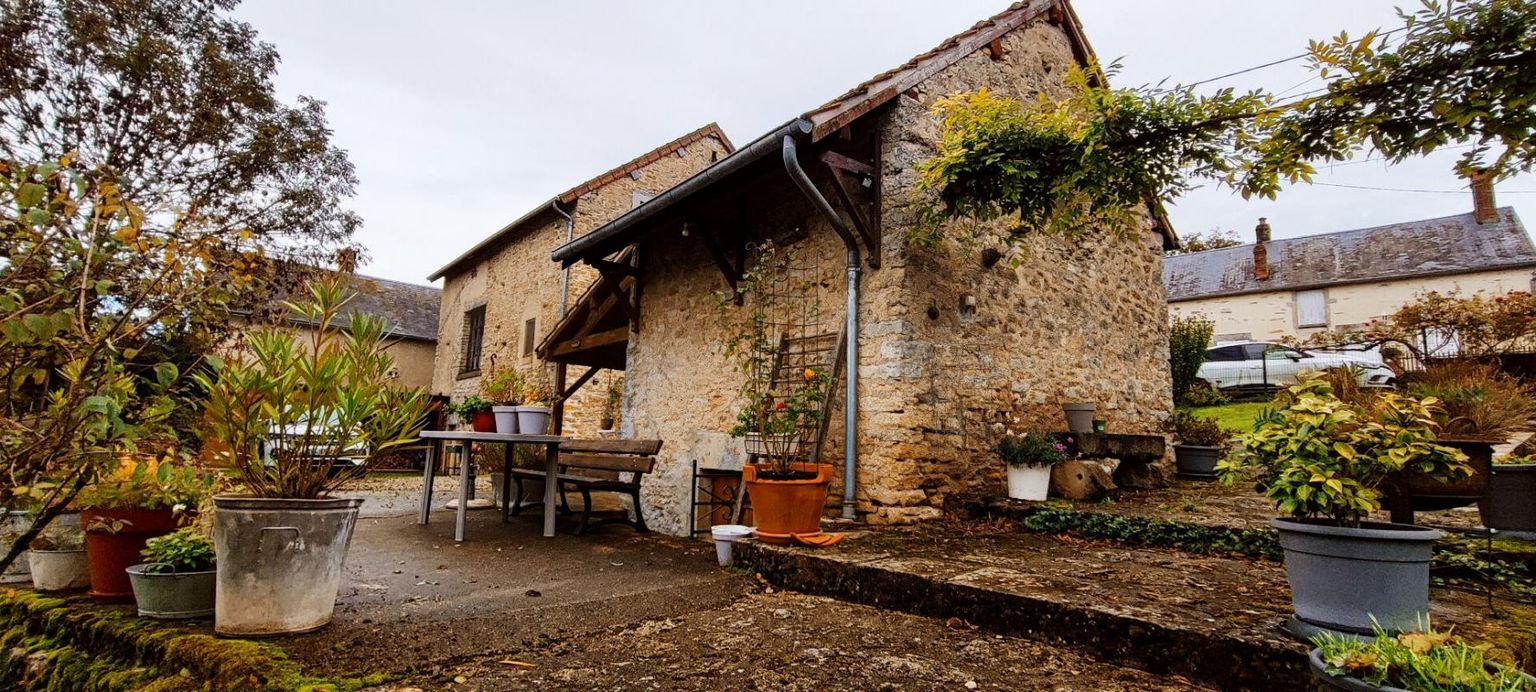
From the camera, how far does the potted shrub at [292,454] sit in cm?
238

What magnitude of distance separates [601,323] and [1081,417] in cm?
542

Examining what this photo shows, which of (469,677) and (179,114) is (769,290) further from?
(179,114)

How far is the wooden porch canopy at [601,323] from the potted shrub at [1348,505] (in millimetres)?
5984

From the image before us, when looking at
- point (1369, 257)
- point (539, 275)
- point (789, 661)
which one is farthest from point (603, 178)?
point (1369, 257)

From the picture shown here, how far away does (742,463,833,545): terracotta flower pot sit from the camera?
156 inches

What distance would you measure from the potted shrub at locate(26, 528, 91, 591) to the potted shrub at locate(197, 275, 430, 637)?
46.5 inches

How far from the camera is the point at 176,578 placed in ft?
8.31

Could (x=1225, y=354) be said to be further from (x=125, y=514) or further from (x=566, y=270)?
(x=125, y=514)

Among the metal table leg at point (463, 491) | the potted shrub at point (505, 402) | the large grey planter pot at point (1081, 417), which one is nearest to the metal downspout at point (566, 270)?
the potted shrub at point (505, 402)

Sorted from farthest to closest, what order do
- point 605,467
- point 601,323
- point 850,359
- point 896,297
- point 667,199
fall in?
point 601,323, point 605,467, point 667,199, point 850,359, point 896,297

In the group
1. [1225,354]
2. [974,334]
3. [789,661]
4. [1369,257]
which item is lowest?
[789,661]

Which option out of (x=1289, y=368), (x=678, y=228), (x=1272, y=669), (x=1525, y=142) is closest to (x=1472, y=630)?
(x=1272, y=669)

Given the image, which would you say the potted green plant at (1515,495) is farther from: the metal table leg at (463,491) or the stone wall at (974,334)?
the metal table leg at (463,491)

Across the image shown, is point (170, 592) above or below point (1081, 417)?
below
